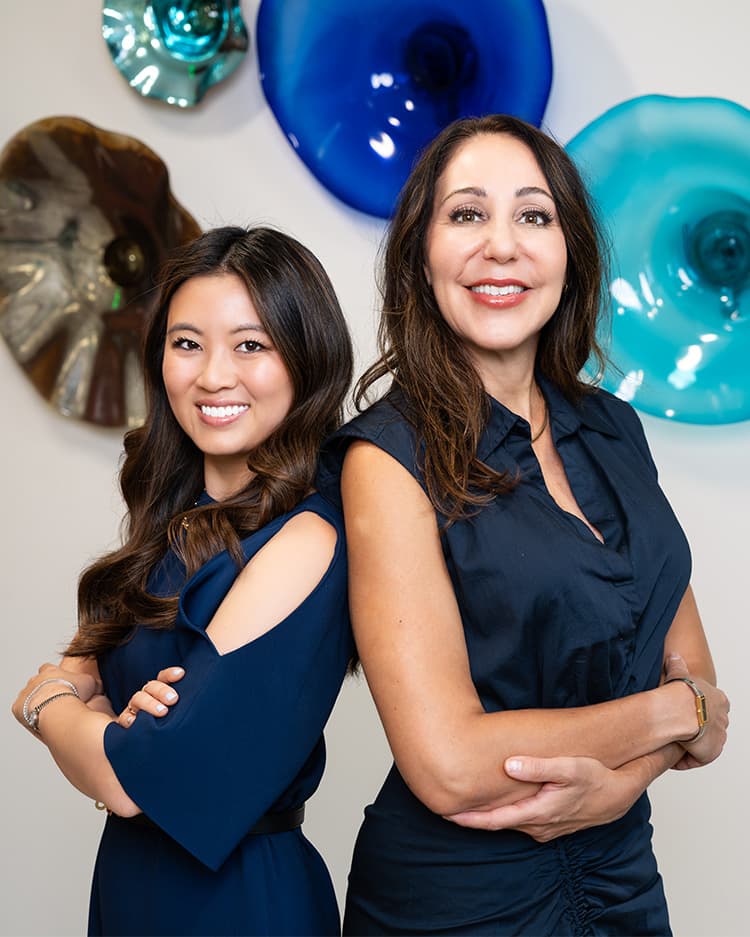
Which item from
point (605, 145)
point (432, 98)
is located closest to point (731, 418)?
point (605, 145)

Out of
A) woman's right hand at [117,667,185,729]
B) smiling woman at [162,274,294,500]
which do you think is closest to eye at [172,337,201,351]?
smiling woman at [162,274,294,500]

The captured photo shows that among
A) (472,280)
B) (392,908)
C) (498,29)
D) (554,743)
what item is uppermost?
(498,29)

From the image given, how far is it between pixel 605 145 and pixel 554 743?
171 centimetres

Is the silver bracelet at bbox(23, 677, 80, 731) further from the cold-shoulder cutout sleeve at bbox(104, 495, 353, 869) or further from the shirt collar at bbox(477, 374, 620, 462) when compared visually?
the shirt collar at bbox(477, 374, 620, 462)

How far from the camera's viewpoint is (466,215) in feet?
5.97

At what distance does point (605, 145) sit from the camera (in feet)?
9.43

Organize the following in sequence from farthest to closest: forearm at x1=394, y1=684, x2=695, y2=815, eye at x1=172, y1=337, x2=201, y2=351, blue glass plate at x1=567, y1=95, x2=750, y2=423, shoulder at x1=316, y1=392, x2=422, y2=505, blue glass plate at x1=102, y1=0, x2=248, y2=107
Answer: blue glass plate at x1=102, y1=0, x2=248, y2=107, blue glass plate at x1=567, y1=95, x2=750, y2=423, eye at x1=172, y1=337, x2=201, y2=351, shoulder at x1=316, y1=392, x2=422, y2=505, forearm at x1=394, y1=684, x2=695, y2=815

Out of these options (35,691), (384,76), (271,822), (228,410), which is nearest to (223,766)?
(271,822)

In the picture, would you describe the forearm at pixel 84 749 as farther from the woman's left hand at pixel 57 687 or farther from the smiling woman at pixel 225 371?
the smiling woman at pixel 225 371

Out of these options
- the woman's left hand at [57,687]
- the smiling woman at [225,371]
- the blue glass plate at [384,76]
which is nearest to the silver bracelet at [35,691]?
the woman's left hand at [57,687]

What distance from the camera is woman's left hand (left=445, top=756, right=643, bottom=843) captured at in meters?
1.60

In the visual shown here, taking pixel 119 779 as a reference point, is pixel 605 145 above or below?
above

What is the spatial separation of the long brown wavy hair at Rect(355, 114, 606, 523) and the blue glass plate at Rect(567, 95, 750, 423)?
0.98m

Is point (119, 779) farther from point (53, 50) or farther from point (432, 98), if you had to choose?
point (53, 50)
